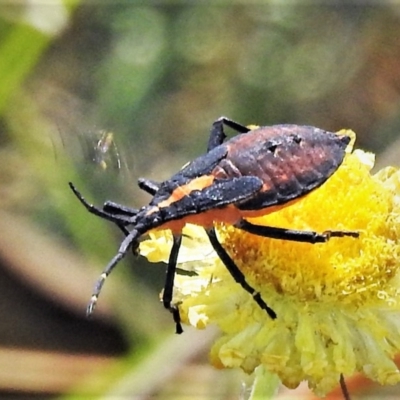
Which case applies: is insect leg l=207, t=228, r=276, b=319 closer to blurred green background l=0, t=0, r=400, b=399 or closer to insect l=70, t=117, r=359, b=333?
insect l=70, t=117, r=359, b=333

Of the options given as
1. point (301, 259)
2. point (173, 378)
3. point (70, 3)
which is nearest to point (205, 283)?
point (301, 259)

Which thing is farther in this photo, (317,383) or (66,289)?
(66,289)

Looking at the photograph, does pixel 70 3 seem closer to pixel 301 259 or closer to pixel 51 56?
pixel 51 56

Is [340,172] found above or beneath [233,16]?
beneath

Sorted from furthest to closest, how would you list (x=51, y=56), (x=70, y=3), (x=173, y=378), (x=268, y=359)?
(x=51, y=56) < (x=70, y=3) < (x=173, y=378) < (x=268, y=359)

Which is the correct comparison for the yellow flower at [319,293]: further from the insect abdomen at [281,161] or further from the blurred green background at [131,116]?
the blurred green background at [131,116]

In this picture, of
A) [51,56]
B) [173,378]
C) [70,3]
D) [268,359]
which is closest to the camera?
[268,359]
